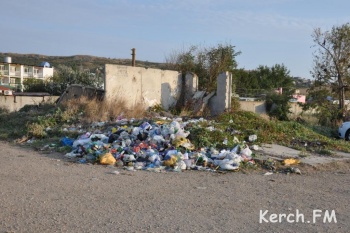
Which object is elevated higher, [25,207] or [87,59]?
[87,59]

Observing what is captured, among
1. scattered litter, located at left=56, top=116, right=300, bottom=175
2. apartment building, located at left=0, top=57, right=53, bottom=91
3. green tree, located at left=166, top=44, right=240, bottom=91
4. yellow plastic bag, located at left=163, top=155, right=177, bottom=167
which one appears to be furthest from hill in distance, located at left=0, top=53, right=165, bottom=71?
yellow plastic bag, located at left=163, top=155, right=177, bottom=167

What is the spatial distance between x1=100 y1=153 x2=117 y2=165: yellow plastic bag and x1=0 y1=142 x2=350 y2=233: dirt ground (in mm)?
212

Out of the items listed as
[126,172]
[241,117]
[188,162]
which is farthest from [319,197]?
[241,117]

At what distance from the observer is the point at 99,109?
45.1ft

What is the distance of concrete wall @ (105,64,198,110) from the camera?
1496 cm

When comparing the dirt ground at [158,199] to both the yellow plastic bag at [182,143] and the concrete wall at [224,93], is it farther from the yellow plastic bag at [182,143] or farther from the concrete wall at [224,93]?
the concrete wall at [224,93]

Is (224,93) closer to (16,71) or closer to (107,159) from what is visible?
(107,159)

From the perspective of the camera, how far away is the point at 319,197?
258 inches

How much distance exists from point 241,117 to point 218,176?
21.1 feet

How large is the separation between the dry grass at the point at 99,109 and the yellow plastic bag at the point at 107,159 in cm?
452

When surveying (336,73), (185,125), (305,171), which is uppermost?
(336,73)

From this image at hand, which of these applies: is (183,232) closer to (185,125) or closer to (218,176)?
(218,176)

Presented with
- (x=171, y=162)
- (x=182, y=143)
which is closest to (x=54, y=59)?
(x=182, y=143)

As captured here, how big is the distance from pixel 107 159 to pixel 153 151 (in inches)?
45.9
